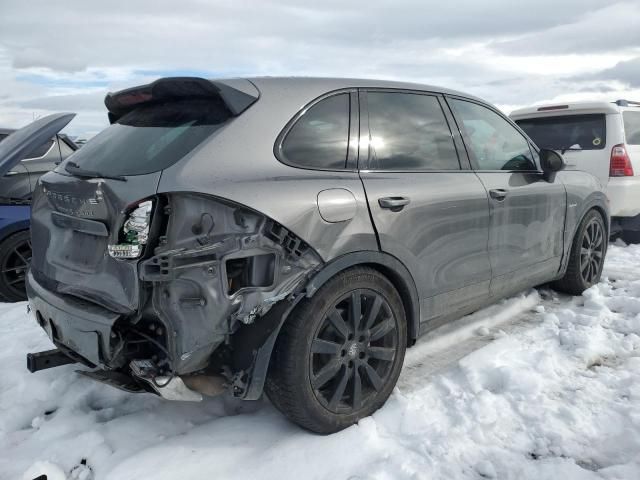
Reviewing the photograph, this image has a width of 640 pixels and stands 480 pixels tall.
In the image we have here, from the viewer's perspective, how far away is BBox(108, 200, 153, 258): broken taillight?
2213 millimetres

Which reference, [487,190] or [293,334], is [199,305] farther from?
[487,190]

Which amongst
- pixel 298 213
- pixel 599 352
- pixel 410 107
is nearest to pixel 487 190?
pixel 410 107

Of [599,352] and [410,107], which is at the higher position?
[410,107]

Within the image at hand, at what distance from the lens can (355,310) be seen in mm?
2676

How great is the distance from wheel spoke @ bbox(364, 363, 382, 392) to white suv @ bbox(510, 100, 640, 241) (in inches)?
186

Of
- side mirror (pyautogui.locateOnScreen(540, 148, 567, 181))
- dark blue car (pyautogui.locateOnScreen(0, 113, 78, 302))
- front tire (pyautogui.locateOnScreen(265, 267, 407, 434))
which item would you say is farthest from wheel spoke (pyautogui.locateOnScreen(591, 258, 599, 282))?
dark blue car (pyautogui.locateOnScreen(0, 113, 78, 302))

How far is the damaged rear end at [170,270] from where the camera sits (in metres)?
2.22

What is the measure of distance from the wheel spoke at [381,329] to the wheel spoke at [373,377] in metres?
0.14

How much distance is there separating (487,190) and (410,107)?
0.75 metres

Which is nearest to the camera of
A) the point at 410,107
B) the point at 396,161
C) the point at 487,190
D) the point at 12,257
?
the point at 396,161

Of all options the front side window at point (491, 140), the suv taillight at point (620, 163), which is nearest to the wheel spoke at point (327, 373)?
the front side window at point (491, 140)

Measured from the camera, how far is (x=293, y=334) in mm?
2418

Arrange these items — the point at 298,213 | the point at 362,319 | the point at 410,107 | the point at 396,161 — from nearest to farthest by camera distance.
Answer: the point at 298,213 → the point at 362,319 → the point at 396,161 → the point at 410,107

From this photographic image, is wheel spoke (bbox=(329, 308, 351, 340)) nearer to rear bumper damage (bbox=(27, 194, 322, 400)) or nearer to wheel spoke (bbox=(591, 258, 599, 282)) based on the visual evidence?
rear bumper damage (bbox=(27, 194, 322, 400))
